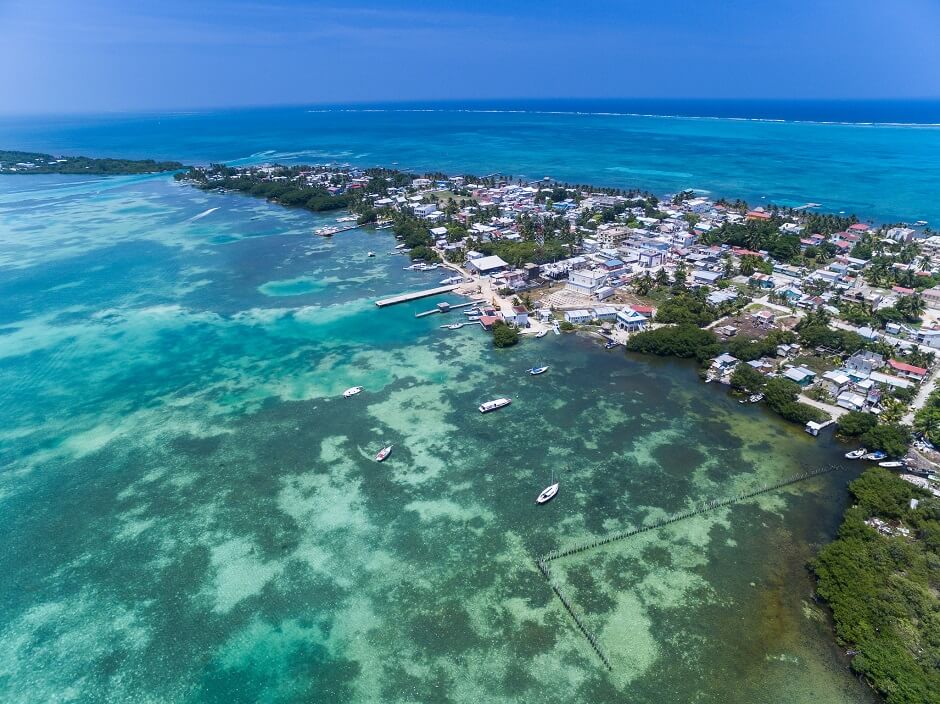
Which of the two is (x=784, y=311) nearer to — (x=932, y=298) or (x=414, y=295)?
(x=932, y=298)

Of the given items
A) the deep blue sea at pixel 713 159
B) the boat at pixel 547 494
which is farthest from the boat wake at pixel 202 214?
the boat at pixel 547 494

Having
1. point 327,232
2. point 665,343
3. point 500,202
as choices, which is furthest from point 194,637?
point 500,202

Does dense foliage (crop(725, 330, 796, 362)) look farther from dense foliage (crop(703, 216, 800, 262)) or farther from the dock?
the dock

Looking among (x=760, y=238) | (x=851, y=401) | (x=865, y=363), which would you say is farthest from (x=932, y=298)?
(x=851, y=401)

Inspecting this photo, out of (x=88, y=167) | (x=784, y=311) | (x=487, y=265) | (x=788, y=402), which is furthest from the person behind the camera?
(x=88, y=167)

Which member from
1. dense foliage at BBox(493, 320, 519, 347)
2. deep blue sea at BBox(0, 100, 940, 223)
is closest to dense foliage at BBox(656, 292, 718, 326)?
dense foliage at BBox(493, 320, 519, 347)

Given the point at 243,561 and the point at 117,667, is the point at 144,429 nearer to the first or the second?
the point at 243,561
